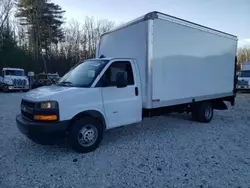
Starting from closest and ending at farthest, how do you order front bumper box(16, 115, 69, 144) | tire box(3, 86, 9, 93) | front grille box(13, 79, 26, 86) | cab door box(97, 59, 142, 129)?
front bumper box(16, 115, 69, 144), cab door box(97, 59, 142, 129), tire box(3, 86, 9, 93), front grille box(13, 79, 26, 86)

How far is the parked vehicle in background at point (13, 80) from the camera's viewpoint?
18077mm

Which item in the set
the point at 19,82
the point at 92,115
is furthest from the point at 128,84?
the point at 19,82

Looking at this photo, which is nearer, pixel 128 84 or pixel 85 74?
pixel 85 74

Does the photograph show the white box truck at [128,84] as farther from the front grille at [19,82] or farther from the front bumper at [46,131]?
the front grille at [19,82]

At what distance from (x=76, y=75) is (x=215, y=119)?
601 cm

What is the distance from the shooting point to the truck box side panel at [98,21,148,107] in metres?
4.63

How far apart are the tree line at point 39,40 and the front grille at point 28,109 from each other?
24.9 meters

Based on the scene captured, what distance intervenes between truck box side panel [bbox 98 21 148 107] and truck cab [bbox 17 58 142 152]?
178 millimetres

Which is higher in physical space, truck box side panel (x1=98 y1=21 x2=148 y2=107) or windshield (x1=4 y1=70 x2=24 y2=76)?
truck box side panel (x1=98 y1=21 x2=148 y2=107)

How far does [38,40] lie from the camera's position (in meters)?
31.5

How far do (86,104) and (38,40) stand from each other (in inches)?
1259

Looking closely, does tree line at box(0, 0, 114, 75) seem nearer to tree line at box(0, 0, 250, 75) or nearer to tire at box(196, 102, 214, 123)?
tree line at box(0, 0, 250, 75)

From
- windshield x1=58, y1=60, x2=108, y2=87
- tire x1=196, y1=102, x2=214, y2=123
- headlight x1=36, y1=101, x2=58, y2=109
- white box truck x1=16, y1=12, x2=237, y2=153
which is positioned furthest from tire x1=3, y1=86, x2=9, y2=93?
tire x1=196, y1=102, x2=214, y2=123

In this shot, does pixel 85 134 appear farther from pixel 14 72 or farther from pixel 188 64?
pixel 14 72
